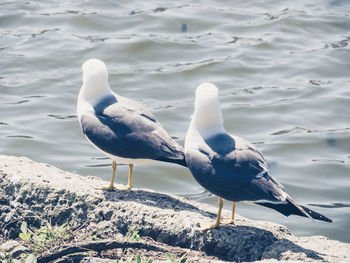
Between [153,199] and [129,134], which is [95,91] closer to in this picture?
[129,134]

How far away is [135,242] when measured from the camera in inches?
186

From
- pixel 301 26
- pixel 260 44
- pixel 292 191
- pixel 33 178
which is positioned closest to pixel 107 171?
pixel 292 191

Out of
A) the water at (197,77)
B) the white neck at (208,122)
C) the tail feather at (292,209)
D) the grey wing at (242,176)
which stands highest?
the white neck at (208,122)

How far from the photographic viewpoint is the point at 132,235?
5.02 m

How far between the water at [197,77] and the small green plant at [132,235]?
10.2ft

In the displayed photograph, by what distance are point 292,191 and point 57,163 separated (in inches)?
115

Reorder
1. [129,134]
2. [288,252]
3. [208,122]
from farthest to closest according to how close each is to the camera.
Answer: [129,134] → [208,122] → [288,252]

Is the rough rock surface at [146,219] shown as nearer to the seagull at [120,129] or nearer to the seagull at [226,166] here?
the seagull at [226,166]

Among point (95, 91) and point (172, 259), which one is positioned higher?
point (95, 91)

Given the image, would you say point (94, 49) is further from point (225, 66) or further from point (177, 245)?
point (177, 245)

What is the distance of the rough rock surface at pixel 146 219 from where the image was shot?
4934 millimetres

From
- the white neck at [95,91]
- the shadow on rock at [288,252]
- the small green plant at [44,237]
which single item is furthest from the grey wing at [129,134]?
the shadow on rock at [288,252]

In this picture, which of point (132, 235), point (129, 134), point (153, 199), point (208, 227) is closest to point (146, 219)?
point (132, 235)

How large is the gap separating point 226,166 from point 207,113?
439 mm
